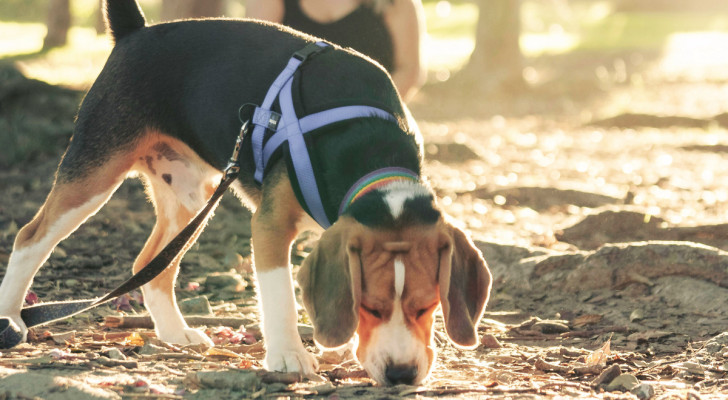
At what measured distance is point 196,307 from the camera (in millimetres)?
6125

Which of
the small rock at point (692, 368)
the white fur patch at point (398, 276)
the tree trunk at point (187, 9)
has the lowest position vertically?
the small rock at point (692, 368)

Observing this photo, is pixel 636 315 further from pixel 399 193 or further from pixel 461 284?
pixel 399 193

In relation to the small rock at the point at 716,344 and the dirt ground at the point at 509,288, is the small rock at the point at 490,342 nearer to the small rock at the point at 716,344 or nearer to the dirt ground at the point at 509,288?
the dirt ground at the point at 509,288

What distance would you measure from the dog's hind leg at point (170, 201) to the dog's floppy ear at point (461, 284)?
1701 mm

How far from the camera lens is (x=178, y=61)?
5.27m

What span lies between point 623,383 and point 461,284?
874 millimetres

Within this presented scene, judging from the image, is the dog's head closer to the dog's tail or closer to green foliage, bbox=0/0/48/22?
the dog's tail

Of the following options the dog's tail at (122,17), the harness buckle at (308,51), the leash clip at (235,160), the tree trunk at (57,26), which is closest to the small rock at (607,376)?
the leash clip at (235,160)

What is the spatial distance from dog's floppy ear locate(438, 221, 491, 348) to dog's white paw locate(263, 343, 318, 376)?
27.5 inches

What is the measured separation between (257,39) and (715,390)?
108 inches

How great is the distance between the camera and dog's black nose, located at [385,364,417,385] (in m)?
4.07

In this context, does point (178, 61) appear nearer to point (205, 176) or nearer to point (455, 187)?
point (205, 176)

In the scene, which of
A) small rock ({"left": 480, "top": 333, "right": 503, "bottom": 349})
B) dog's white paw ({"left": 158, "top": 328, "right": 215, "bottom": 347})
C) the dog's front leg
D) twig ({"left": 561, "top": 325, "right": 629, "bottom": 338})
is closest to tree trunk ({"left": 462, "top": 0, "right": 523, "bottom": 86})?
twig ({"left": 561, "top": 325, "right": 629, "bottom": 338})

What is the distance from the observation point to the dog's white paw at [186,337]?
5.43 metres
